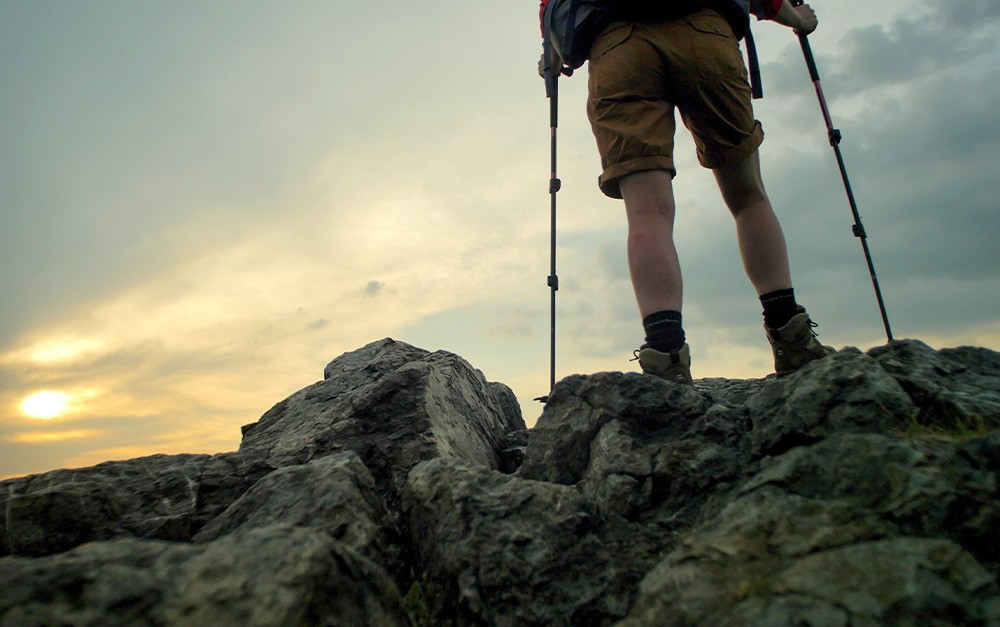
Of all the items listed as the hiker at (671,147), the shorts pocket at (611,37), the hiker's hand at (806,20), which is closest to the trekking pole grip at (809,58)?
the hiker's hand at (806,20)

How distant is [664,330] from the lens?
4594 mm

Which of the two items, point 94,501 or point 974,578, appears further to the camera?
point 94,501

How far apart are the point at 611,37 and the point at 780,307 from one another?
7.93 ft

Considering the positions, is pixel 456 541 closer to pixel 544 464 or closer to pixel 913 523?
pixel 544 464

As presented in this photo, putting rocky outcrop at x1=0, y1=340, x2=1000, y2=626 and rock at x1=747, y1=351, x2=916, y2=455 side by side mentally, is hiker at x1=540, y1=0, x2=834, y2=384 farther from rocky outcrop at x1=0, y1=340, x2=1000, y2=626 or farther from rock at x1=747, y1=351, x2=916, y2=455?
rock at x1=747, y1=351, x2=916, y2=455

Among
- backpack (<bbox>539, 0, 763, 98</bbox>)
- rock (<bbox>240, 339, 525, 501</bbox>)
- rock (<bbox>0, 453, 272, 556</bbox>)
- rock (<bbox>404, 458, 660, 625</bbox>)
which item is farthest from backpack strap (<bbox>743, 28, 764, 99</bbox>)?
rock (<bbox>0, 453, 272, 556</bbox>)

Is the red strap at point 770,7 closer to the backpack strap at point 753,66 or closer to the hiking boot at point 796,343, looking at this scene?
the backpack strap at point 753,66

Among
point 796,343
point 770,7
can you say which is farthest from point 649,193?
point 770,7

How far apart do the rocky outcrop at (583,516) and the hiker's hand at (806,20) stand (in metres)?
3.66

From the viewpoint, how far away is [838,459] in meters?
2.92

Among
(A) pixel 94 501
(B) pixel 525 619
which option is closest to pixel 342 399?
(A) pixel 94 501

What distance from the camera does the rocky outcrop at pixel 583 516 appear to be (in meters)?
2.23

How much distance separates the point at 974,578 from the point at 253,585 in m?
2.42

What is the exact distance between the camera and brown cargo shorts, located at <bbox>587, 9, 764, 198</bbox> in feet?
15.5
